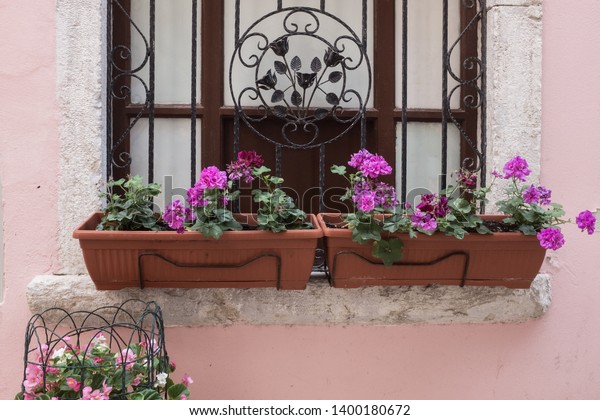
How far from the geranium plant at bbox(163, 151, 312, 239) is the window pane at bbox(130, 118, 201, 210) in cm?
47

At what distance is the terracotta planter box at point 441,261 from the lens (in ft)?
6.75

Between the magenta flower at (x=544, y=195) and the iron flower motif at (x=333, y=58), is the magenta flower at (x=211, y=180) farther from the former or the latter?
the magenta flower at (x=544, y=195)

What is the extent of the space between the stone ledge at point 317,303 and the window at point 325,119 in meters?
0.42

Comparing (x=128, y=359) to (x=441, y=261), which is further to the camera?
(x=441, y=261)

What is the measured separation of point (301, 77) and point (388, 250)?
2.58 feet

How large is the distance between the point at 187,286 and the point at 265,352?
41 centimetres

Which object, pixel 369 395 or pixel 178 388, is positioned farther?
pixel 369 395

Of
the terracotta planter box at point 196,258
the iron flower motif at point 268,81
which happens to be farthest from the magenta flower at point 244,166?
the iron flower motif at point 268,81

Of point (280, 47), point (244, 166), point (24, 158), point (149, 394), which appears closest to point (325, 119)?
point (280, 47)

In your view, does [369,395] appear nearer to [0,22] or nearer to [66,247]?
[66,247]

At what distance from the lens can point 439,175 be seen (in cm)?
257

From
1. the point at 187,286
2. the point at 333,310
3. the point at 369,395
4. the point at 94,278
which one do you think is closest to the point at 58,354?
the point at 94,278

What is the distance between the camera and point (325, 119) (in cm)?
255

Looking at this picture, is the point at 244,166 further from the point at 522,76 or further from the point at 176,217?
the point at 522,76
